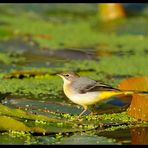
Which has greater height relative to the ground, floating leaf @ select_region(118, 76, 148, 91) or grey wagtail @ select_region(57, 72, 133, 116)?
floating leaf @ select_region(118, 76, 148, 91)

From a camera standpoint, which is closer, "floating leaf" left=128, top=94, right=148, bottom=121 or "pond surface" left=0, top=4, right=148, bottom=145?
"pond surface" left=0, top=4, right=148, bottom=145

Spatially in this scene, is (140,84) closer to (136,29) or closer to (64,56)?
(64,56)

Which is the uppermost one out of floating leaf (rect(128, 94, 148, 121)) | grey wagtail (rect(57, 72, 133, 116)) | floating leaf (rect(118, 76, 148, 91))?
floating leaf (rect(118, 76, 148, 91))

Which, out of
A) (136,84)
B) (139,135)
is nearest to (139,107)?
(139,135)

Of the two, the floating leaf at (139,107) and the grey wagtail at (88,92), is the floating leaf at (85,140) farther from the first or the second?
the grey wagtail at (88,92)

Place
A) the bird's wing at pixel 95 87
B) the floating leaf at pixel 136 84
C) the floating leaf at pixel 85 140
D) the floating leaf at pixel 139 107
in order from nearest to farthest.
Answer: the floating leaf at pixel 85 140 → the floating leaf at pixel 139 107 → the bird's wing at pixel 95 87 → the floating leaf at pixel 136 84

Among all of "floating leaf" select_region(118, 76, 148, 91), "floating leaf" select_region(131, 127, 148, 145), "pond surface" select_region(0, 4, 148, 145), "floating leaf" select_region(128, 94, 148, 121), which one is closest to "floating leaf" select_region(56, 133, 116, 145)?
"pond surface" select_region(0, 4, 148, 145)

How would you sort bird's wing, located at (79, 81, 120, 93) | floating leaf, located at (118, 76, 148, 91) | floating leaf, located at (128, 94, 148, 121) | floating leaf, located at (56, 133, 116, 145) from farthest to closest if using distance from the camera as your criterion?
floating leaf, located at (118, 76, 148, 91), bird's wing, located at (79, 81, 120, 93), floating leaf, located at (128, 94, 148, 121), floating leaf, located at (56, 133, 116, 145)

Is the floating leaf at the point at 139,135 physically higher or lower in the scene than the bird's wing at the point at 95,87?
lower

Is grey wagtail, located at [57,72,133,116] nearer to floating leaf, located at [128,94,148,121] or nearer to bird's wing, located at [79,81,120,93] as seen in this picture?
bird's wing, located at [79,81,120,93]

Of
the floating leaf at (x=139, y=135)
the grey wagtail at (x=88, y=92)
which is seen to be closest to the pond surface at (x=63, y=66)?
the floating leaf at (x=139, y=135)

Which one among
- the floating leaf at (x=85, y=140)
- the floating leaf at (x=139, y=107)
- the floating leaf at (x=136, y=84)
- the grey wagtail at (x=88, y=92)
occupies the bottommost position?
the floating leaf at (x=85, y=140)

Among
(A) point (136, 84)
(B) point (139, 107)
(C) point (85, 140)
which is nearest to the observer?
(C) point (85, 140)

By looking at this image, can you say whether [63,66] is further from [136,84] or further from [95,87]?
[95,87]
